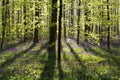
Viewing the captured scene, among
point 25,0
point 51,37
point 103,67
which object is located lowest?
point 103,67

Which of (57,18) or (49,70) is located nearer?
(49,70)

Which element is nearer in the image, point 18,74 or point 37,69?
point 18,74

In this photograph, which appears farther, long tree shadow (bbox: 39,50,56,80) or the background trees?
the background trees

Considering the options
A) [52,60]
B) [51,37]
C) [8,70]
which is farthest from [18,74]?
[51,37]

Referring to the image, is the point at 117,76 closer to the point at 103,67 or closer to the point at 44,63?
the point at 103,67

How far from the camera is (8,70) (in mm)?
16938

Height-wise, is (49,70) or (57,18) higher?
(57,18)

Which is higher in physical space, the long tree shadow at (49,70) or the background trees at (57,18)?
the background trees at (57,18)

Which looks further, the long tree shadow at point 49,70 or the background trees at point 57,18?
the background trees at point 57,18

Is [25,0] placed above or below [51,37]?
above

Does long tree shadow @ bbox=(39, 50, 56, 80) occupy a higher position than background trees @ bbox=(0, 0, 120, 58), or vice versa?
background trees @ bbox=(0, 0, 120, 58)

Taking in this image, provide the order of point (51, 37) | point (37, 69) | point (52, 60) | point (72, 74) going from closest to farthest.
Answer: point (72, 74)
point (37, 69)
point (52, 60)
point (51, 37)

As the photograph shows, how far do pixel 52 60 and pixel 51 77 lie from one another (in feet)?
19.7

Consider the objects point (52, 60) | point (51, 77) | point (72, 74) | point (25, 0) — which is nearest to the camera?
point (51, 77)
